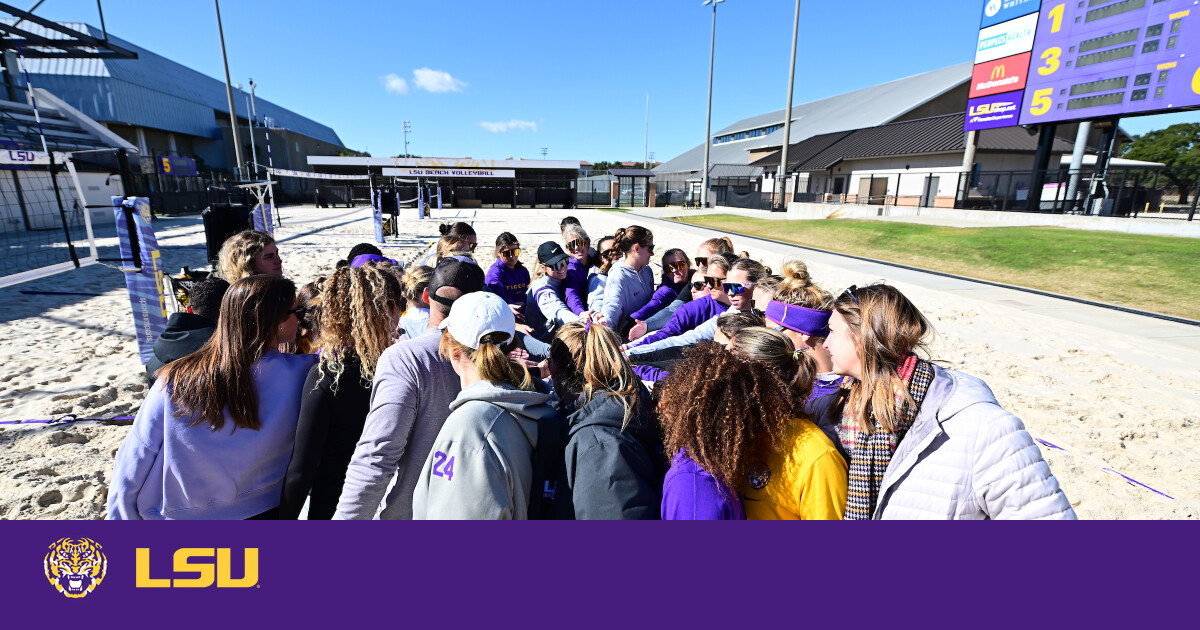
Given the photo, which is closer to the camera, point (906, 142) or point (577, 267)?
point (577, 267)

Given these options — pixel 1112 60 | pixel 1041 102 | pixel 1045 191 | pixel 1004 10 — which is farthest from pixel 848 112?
pixel 1112 60

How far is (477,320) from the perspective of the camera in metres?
1.87

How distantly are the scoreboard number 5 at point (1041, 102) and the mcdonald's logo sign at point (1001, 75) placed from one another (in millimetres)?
753

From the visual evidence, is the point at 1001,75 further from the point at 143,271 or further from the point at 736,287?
the point at 143,271

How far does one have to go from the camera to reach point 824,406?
2.10m

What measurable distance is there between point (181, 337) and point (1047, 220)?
23.7 metres

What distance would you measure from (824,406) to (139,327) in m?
6.26

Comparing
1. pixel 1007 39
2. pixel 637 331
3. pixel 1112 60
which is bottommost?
pixel 637 331

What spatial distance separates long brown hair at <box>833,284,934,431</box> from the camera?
176 cm

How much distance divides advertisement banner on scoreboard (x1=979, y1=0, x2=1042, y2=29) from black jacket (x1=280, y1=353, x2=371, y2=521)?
78.2 feet

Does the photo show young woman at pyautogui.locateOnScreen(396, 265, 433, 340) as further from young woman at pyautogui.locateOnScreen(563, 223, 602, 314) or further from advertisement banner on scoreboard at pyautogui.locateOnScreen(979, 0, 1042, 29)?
advertisement banner on scoreboard at pyautogui.locateOnScreen(979, 0, 1042, 29)

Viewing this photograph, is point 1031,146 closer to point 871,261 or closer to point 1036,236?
point 1036,236
